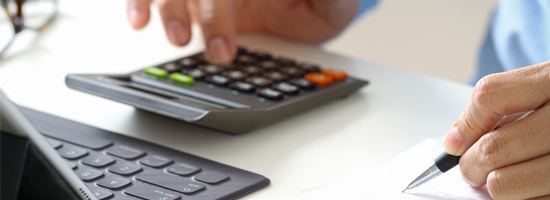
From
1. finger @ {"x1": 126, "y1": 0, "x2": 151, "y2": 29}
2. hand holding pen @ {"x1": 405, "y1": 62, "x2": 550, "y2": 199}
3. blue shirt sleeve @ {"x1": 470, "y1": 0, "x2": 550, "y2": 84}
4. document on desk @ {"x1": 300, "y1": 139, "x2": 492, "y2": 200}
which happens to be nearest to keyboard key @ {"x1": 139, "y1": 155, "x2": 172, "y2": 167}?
document on desk @ {"x1": 300, "y1": 139, "x2": 492, "y2": 200}

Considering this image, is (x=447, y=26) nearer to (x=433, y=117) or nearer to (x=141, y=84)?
(x=433, y=117)

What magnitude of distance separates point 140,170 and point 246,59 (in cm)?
25

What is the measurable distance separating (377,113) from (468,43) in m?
1.31

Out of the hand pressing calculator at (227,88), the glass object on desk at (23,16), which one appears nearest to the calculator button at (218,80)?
the hand pressing calculator at (227,88)

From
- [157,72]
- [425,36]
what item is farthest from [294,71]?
[425,36]

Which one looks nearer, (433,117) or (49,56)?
(433,117)

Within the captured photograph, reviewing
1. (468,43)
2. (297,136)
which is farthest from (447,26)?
(297,136)

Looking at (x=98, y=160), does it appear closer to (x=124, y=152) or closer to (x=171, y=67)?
(x=124, y=152)

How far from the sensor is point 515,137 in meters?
0.33

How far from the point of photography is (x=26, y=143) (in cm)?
26

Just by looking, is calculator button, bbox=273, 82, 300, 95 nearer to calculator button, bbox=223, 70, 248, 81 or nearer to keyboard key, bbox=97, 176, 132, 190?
calculator button, bbox=223, 70, 248, 81

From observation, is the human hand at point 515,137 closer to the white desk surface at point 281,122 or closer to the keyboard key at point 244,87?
the white desk surface at point 281,122

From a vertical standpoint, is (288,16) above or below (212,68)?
above

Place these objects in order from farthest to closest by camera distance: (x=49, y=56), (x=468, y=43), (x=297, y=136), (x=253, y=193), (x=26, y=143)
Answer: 1. (x=468, y=43)
2. (x=49, y=56)
3. (x=297, y=136)
4. (x=253, y=193)
5. (x=26, y=143)
